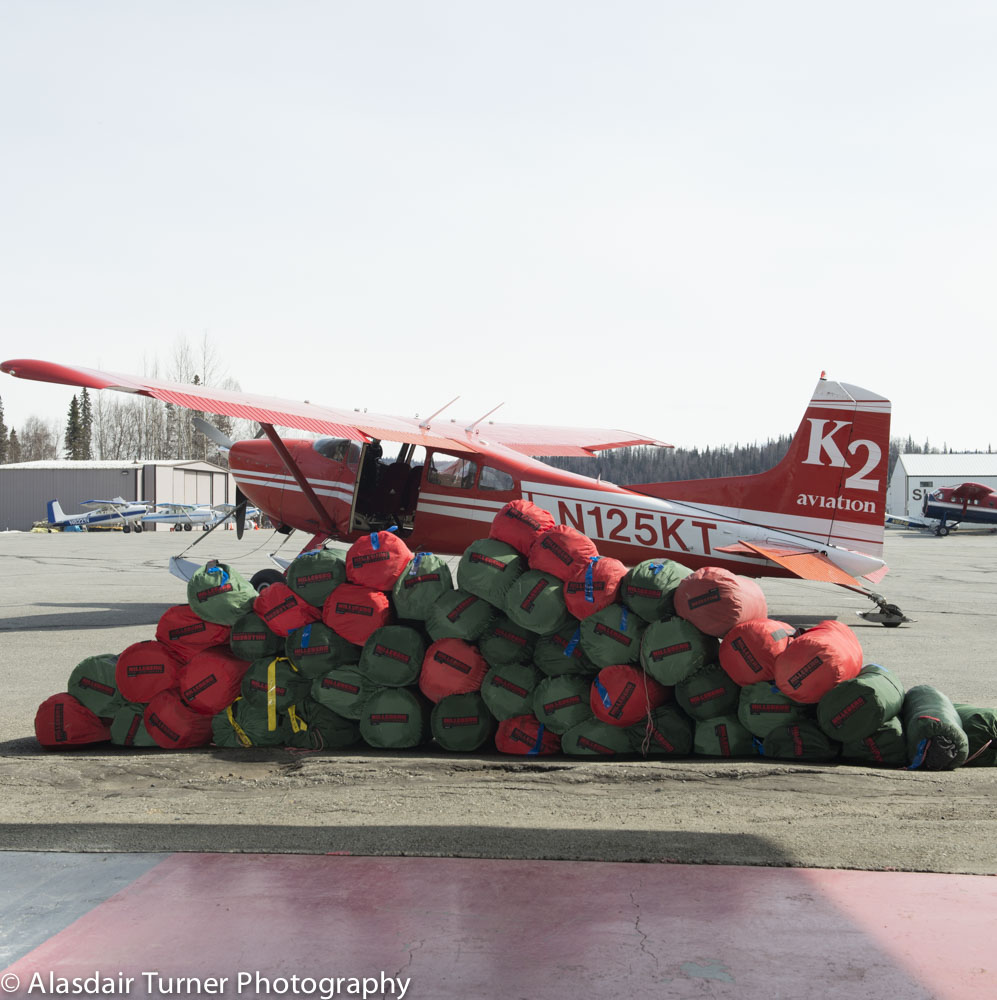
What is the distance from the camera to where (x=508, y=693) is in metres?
5.70

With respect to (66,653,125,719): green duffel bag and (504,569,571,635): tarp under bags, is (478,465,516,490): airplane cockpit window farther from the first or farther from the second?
(66,653,125,719): green duffel bag

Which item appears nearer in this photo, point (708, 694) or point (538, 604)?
point (708, 694)

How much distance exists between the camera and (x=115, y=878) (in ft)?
11.8

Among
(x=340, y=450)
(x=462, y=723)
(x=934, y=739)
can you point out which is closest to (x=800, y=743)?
(x=934, y=739)

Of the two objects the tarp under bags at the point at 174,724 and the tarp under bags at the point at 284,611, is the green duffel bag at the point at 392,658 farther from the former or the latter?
the tarp under bags at the point at 174,724

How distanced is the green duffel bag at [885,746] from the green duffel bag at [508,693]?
73.7 inches

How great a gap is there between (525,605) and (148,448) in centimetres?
10193

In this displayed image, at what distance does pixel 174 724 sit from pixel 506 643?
85.6 inches

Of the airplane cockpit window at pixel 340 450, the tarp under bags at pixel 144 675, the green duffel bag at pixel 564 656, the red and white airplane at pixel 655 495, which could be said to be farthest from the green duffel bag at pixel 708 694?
the airplane cockpit window at pixel 340 450

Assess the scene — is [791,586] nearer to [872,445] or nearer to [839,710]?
[872,445]

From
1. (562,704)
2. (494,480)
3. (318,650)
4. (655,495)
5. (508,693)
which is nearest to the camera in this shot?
(562,704)

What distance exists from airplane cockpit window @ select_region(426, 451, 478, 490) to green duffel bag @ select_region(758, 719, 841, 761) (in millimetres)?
7855

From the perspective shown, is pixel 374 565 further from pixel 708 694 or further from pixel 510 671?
pixel 708 694

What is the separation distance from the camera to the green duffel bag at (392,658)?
580cm
